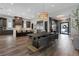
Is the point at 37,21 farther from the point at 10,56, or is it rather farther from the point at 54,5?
the point at 10,56

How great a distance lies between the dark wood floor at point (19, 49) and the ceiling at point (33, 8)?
2.08 feet

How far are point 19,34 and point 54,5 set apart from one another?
3.92 ft

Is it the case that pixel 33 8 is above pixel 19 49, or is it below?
above

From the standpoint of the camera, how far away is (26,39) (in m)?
3.12

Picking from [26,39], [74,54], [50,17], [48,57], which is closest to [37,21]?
[50,17]

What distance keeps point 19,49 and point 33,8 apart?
111 cm

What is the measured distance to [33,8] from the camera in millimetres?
3066

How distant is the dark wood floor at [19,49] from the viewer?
3.03 meters

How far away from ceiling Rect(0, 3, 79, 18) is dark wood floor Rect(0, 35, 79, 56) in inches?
24.9

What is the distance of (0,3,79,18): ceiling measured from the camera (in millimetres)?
3027

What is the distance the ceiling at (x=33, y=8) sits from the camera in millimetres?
3027

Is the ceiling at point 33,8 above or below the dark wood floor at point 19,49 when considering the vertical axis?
above

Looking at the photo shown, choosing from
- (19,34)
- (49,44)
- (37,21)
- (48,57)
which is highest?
(37,21)

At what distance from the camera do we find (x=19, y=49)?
120 inches
